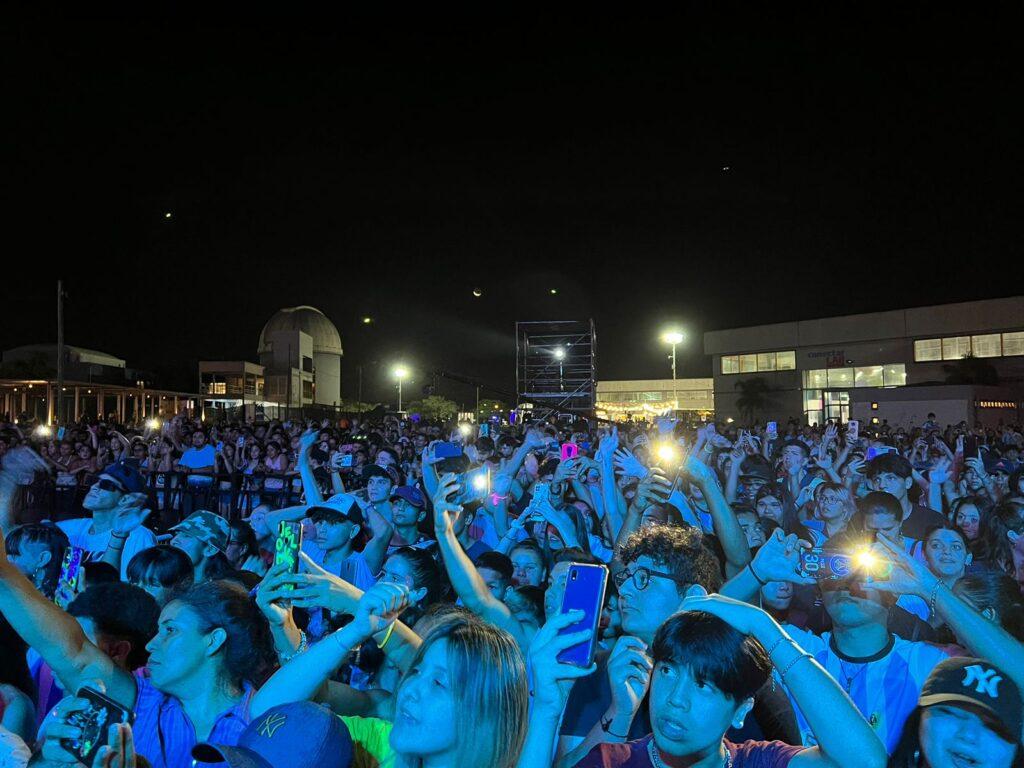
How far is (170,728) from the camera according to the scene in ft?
8.79

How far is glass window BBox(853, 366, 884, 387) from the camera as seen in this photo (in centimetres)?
5228

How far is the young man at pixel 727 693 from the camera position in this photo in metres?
2.05

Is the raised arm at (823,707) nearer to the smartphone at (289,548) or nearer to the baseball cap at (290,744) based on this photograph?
the baseball cap at (290,744)

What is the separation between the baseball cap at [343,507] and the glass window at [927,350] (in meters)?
53.0

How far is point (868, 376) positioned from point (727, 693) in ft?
184

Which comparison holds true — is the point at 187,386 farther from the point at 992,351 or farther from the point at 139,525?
the point at 139,525

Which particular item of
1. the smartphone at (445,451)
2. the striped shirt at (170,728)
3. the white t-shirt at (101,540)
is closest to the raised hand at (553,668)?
the striped shirt at (170,728)

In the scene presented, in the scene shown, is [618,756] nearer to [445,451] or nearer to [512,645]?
[512,645]

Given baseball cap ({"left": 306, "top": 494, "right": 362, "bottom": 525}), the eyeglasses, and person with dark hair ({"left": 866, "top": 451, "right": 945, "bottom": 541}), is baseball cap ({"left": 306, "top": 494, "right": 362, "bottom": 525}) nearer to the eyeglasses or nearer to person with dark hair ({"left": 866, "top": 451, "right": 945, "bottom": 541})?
the eyeglasses

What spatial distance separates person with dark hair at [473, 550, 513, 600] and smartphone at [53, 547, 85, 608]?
1983 millimetres

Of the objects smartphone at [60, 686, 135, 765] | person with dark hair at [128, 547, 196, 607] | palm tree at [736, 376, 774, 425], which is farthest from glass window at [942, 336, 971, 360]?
smartphone at [60, 686, 135, 765]

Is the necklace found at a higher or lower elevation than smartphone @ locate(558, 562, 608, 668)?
lower

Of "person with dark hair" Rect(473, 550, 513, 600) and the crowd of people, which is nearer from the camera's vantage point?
the crowd of people

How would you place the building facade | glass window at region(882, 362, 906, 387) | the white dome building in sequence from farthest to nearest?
the white dome building
glass window at region(882, 362, 906, 387)
the building facade
